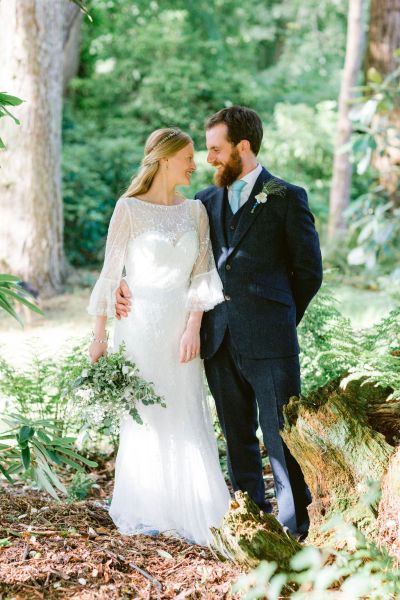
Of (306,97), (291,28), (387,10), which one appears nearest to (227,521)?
(387,10)

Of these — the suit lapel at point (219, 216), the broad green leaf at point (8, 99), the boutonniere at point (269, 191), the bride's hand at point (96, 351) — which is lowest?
the bride's hand at point (96, 351)

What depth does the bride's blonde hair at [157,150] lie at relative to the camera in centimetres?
362

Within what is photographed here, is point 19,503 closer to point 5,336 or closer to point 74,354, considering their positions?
A: point 74,354

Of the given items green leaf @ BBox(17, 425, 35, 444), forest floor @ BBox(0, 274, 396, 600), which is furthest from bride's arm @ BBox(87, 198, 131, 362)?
forest floor @ BBox(0, 274, 396, 600)

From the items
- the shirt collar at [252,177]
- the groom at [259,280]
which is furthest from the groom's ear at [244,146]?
the shirt collar at [252,177]

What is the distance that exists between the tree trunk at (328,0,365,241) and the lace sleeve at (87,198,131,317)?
9079mm

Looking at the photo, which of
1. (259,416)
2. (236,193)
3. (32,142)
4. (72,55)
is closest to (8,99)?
(236,193)

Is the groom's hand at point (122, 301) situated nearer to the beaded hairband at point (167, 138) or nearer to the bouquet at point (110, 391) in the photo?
the bouquet at point (110, 391)

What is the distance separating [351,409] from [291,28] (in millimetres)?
18241

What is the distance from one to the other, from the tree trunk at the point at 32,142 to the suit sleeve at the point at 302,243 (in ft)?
18.7

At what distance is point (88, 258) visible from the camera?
41.1 ft

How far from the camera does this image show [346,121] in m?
12.5

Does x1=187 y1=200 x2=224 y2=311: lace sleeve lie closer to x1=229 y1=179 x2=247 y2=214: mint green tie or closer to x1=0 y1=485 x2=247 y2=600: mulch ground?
x1=229 y1=179 x2=247 y2=214: mint green tie

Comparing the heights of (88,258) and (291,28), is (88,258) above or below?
below
